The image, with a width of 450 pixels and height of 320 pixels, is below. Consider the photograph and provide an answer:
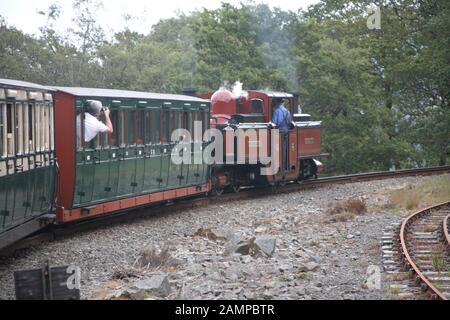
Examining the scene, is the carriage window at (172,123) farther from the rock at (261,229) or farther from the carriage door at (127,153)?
the rock at (261,229)

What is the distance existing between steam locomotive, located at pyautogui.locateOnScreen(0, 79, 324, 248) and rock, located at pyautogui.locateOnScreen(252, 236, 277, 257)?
3.13 meters

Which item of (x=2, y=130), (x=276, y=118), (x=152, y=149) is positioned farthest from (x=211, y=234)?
(x=276, y=118)

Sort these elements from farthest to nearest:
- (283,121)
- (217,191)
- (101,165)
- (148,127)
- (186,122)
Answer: (283,121) → (217,191) → (186,122) → (148,127) → (101,165)

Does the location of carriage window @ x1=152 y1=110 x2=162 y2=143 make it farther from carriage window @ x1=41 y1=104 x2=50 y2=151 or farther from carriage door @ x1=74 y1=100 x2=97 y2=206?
carriage window @ x1=41 y1=104 x2=50 y2=151

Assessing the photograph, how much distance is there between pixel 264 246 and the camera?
11.8m

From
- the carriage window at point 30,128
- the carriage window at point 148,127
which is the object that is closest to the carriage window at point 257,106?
the carriage window at point 148,127

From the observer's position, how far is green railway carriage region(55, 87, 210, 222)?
43.2 feet

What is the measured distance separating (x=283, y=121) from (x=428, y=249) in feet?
31.8

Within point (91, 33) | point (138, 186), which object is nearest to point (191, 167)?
point (138, 186)

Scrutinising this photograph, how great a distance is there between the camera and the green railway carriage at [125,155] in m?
13.2

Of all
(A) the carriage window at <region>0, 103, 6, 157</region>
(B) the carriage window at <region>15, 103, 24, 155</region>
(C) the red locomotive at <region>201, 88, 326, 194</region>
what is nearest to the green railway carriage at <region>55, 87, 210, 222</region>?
(C) the red locomotive at <region>201, 88, 326, 194</region>

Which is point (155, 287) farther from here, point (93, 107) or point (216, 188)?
point (216, 188)

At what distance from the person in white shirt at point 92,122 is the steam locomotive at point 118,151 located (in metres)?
0.13
